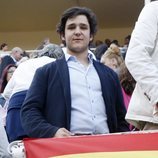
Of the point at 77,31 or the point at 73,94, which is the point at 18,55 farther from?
the point at 73,94

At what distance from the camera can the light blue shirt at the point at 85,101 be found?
3.19 metres

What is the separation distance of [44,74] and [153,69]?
2.43 feet

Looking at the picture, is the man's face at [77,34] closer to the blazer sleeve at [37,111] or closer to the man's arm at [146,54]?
the blazer sleeve at [37,111]

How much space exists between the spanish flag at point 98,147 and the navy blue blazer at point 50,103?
352mm

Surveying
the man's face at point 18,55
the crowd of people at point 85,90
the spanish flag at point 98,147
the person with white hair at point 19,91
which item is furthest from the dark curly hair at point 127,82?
the man's face at point 18,55

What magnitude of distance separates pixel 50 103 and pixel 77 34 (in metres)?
0.46

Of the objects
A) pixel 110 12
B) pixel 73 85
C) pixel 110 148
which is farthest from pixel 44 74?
pixel 110 12

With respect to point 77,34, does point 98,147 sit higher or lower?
lower

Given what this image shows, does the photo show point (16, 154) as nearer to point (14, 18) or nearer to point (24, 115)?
point (24, 115)

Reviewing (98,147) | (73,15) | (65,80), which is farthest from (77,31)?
(98,147)

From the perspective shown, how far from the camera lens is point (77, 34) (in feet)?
10.9

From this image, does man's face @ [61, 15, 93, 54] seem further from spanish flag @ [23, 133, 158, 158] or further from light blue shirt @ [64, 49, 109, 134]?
spanish flag @ [23, 133, 158, 158]

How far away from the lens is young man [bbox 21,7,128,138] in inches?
125

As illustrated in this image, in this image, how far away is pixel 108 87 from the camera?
339cm
